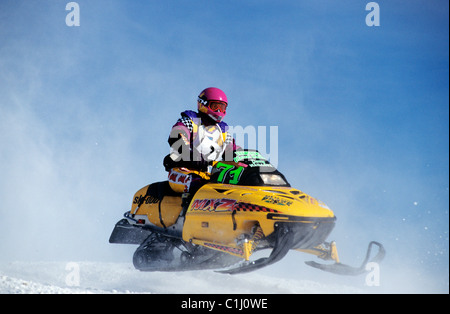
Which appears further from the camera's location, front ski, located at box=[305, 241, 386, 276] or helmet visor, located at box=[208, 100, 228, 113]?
helmet visor, located at box=[208, 100, 228, 113]

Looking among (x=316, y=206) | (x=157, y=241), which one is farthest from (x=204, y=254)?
(x=316, y=206)

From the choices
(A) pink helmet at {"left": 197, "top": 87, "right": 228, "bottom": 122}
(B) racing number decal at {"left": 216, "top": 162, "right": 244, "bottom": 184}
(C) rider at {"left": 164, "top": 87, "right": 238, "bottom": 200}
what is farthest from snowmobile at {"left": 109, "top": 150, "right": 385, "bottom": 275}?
(A) pink helmet at {"left": 197, "top": 87, "right": 228, "bottom": 122}

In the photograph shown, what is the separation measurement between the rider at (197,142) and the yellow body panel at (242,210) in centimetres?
71

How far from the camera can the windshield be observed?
6793 mm

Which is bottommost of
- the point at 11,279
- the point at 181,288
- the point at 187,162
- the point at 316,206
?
the point at 181,288

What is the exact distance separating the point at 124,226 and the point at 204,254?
2195 millimetres

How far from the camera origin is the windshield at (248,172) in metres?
6.79

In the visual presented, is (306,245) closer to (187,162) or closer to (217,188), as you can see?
(217,188)

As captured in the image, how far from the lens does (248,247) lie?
599cm

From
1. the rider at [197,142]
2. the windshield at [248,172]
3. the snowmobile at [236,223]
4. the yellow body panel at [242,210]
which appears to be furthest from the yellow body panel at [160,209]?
the windshield at [248,172]

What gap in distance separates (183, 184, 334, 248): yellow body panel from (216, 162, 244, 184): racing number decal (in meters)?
0.14

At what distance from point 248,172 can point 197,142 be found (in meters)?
1.58

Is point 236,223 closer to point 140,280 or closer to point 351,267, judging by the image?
point 351,267

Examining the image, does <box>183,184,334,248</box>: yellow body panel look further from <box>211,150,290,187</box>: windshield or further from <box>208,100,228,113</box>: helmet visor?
<box>208,100,228,113</box>: helmet visor
